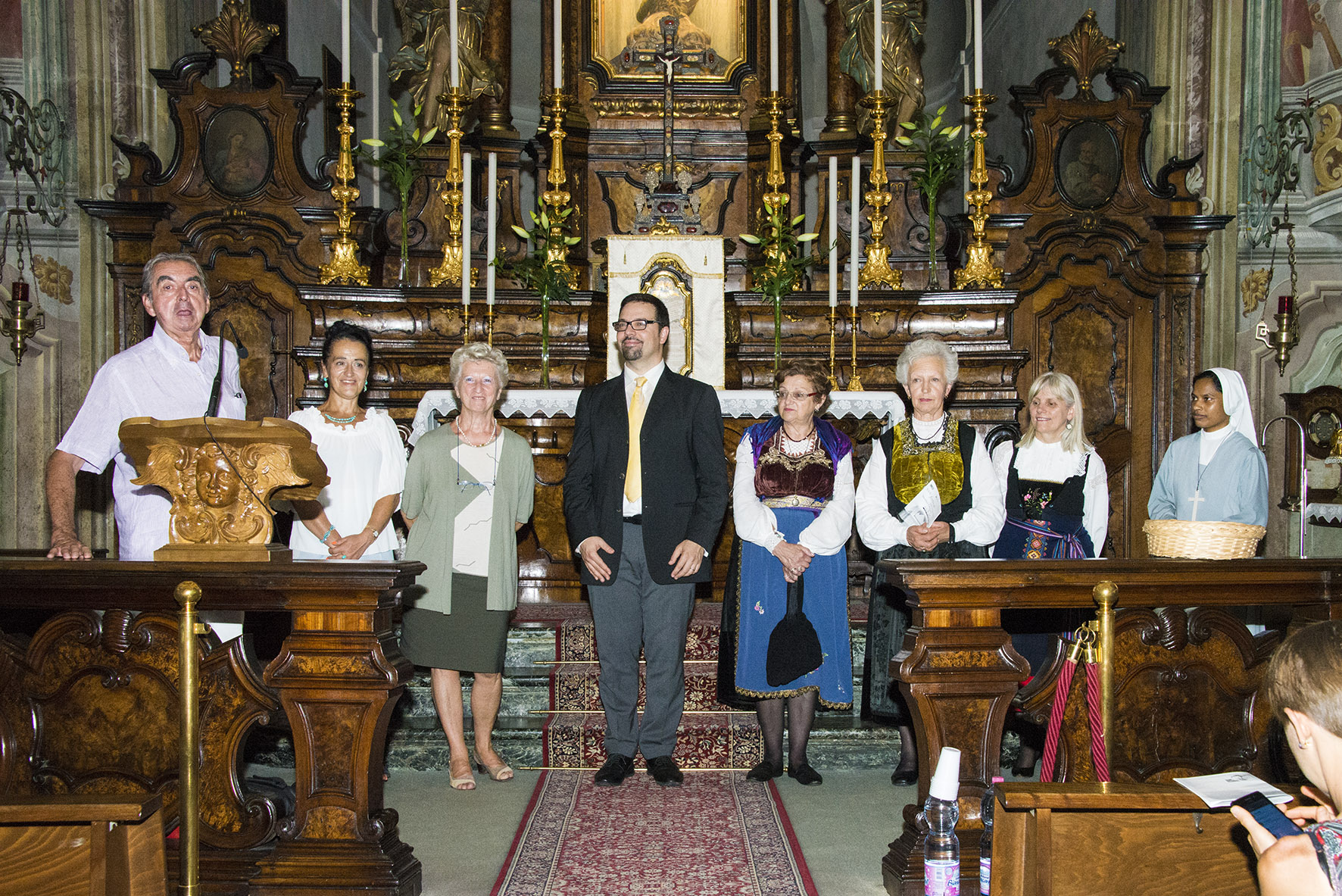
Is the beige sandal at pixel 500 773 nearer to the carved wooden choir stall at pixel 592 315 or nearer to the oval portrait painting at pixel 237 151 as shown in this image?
the carved wooden choir stall at pixel 592 315

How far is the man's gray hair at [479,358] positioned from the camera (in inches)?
168

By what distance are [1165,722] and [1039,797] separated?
1429 mm

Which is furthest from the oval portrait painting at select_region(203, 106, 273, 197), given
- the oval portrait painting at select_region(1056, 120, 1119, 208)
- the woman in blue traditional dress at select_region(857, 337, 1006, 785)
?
the oval portrait painting at select_region(1056, 120, 1119, 208)

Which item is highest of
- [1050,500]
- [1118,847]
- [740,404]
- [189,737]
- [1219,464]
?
[740,404]

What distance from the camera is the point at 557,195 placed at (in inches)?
243

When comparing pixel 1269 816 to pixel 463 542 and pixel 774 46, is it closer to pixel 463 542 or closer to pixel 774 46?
pixel 463 542

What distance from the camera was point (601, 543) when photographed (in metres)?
4.23

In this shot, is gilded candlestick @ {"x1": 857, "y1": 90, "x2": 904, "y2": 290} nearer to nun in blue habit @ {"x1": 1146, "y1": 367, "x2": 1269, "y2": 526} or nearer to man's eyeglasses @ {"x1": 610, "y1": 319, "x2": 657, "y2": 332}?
nun in blue habit @ {"x1": 1146, "y1": 367, "x2": 1269, "y2": 526}

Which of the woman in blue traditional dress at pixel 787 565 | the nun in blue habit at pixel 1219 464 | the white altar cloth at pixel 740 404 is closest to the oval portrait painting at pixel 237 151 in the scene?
the white altar cloth at pixel 740 404

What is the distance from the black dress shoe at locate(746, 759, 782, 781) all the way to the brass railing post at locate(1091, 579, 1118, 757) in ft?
5.39

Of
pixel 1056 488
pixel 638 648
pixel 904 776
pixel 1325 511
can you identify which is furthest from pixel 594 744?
pixel 1325 511

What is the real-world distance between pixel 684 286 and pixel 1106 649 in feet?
13.0

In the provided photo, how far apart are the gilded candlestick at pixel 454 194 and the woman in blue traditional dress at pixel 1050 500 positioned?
3143 mm

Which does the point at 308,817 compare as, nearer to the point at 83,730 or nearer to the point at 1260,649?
the point at 83,730
